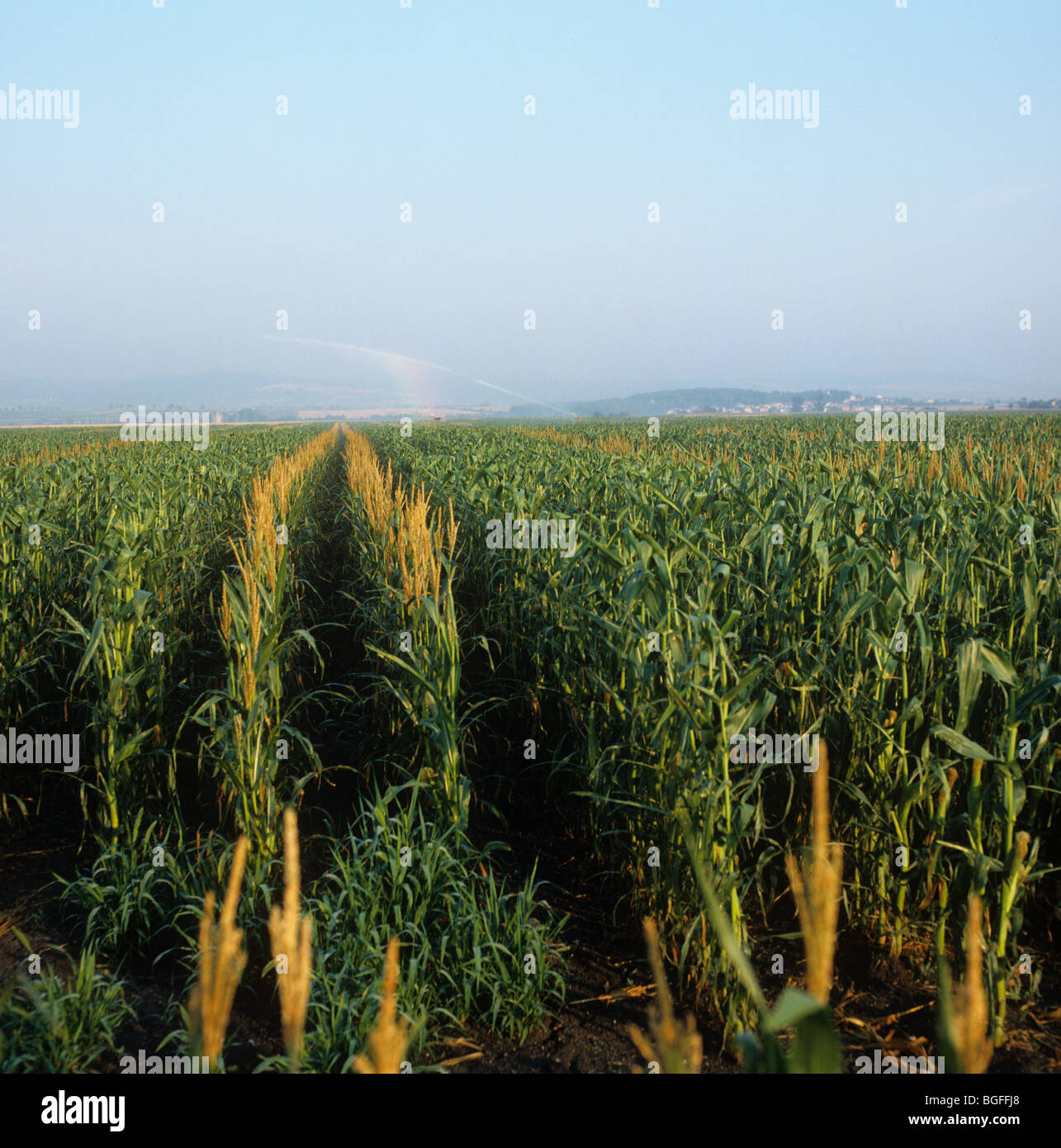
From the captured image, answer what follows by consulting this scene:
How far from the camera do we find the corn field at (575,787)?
8.21 feet

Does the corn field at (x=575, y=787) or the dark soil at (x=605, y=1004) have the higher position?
the corn field at (x=575, y=787)

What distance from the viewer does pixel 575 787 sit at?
3.99 metres

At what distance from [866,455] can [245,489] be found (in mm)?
11744

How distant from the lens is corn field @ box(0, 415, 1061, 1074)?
2.50m

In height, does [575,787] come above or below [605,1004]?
above

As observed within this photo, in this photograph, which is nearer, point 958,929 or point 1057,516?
point 958,929

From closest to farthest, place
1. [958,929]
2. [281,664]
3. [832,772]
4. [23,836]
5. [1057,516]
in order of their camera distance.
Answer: [958,929], [832,772], [23,836], [281,664], [1057,516]

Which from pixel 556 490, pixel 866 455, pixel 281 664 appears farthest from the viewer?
pixel 866 455

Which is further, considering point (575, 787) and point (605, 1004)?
point (575, 787)

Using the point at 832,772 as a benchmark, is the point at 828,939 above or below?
above

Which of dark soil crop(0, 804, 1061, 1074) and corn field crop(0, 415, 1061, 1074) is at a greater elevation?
corn field crop(0, 415, 1061, 1074)

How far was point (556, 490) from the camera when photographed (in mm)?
8711

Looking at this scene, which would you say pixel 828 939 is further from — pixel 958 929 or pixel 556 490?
pixel 556 490
